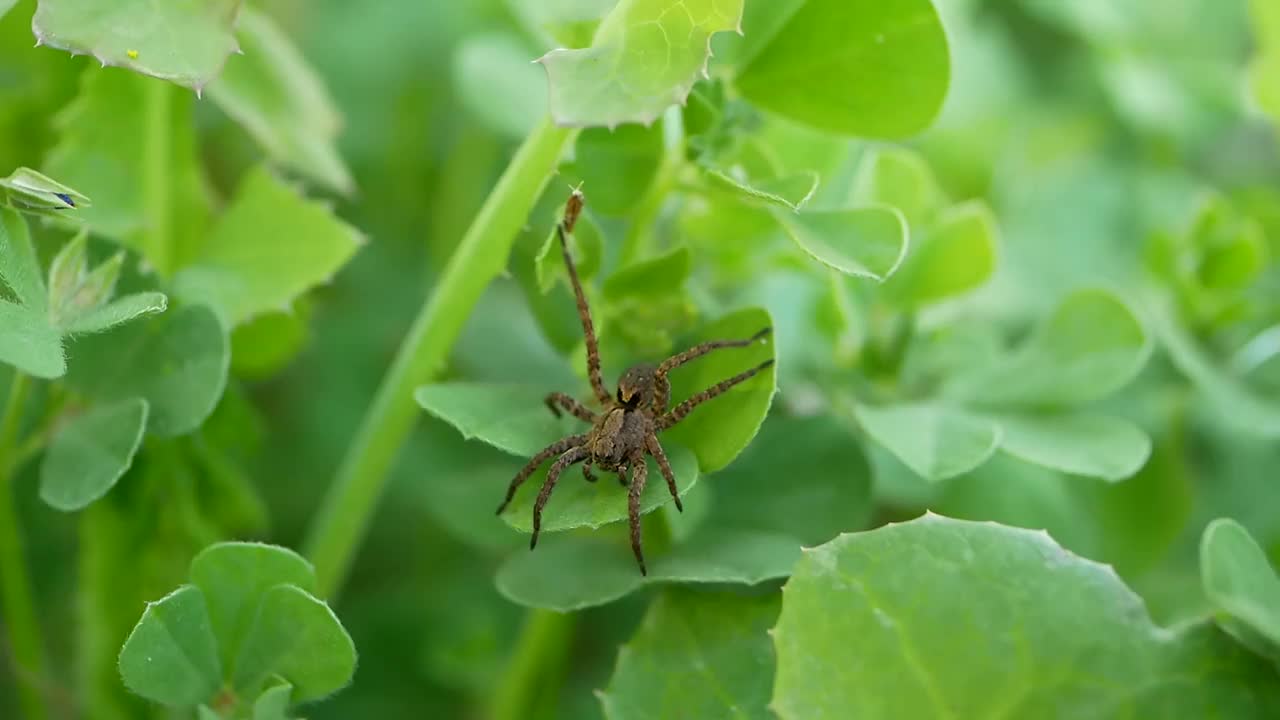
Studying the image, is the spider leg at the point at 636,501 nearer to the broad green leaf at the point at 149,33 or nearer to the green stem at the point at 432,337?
the green stem at the point at 432,337

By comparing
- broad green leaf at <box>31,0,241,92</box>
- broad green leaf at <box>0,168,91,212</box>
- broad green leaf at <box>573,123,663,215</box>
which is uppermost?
broad green leaf at <box>31,0,241,92</box>

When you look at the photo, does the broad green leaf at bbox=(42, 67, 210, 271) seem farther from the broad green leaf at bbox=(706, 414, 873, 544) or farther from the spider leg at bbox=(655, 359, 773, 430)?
the broad green leaf at bbox=(706, 414, 873, 544)

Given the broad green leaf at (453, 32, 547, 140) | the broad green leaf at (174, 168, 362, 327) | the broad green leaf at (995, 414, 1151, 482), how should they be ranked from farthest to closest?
the broad green leaf at (453, 32, 547, 140)
the broad green leaf at (174, 168, 362, 327)
the broad green leaf at (995, 414, 1151, 482)

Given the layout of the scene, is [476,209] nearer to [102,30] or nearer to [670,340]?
[670,340]

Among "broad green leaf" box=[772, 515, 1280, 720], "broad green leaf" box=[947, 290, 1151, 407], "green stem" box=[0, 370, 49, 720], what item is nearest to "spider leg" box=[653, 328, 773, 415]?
"broad green leaf" box=[772, 515, 1280, 720]

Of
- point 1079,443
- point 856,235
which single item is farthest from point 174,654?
point 1079,443

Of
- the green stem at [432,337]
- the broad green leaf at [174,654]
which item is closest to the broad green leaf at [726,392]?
the green stem at [432,337]
